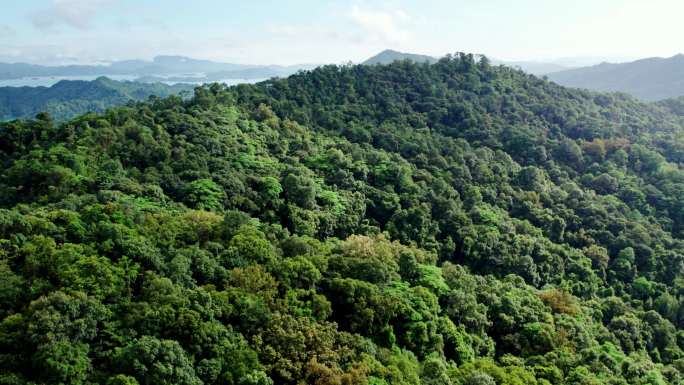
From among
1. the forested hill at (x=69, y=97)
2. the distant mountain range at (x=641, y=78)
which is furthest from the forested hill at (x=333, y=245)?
the distant mountain range at (x=641, y=78)

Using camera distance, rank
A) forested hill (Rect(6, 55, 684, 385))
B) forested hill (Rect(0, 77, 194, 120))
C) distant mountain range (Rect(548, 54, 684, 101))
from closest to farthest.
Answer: forested hill (Rect(6, 55, 684, 385)) → forested hill (Rect(0, 77, 194, 120)) → distant mountain range (Rect(548, 54, 684, 101))

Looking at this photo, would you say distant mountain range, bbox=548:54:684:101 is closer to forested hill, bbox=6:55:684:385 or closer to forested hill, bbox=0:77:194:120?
forested hill, bbox=6:55:684:385

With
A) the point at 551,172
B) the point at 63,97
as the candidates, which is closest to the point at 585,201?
the point at 551,172

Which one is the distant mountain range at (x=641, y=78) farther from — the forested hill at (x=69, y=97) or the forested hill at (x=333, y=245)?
the forested hill at (x=69, y=97)

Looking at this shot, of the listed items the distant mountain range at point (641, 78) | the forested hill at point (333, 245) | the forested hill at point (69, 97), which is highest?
the distant mountain range at point (641, 78)

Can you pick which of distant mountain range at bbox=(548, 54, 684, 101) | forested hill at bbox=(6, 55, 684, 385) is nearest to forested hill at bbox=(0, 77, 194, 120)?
forested hill at bbox=(6, 55, 684, 385)

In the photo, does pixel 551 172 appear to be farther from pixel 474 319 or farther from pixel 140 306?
pixel 140 306

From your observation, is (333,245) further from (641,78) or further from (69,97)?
(641,78)

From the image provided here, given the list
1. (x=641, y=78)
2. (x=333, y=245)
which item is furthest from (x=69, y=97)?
(x=641, y=78)
